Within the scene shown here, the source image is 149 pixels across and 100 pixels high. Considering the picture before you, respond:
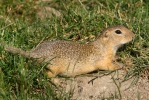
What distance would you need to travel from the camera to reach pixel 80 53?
545cm

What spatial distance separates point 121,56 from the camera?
231 inches

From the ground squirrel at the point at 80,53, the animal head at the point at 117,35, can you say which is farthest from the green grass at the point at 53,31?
the animal head at the point at 117,35

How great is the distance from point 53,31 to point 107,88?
1.61 m

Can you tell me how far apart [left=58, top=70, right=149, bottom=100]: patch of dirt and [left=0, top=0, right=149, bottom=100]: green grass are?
0.50 ft

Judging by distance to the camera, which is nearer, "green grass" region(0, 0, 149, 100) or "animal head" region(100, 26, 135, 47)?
"green grass" region(0, 0, 149, 100)

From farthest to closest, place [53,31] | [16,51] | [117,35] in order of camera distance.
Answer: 1. [53,31]
2. [117,35]
3. [16,51]

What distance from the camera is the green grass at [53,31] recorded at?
495cm

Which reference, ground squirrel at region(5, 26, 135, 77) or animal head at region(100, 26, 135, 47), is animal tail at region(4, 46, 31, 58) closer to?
ground squirrel at region(5, 26, 135, 77)

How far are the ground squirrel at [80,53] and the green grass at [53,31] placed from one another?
0.55 ft

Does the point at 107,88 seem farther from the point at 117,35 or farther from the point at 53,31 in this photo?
the point at 53,31

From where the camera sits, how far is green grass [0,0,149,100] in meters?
4.95

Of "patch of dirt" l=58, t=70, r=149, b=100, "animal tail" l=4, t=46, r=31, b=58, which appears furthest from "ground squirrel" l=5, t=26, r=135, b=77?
"patch of dirt" l=58, t=70, r=149, b=100

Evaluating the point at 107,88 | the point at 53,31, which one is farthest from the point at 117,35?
the point at 53,31

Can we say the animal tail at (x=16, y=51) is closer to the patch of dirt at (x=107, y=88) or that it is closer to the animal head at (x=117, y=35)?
the patch of dirt at (x=107, y=88)
